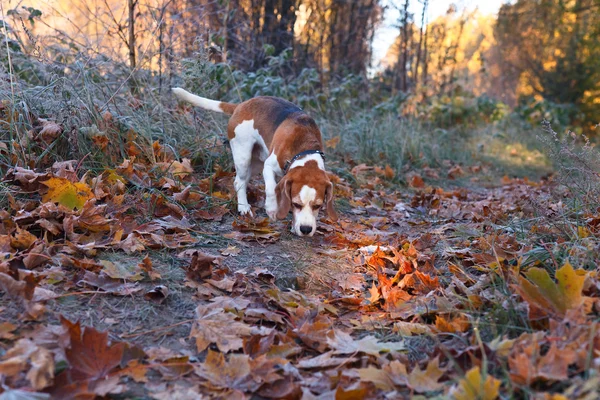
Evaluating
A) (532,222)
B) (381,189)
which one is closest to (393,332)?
(532,222)

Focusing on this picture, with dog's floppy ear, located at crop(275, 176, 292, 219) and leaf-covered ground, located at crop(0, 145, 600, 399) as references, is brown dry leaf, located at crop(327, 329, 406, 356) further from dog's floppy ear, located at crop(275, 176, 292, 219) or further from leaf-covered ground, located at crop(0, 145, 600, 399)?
dog's floppy ear, located at crop(275, 176, 292, 219)

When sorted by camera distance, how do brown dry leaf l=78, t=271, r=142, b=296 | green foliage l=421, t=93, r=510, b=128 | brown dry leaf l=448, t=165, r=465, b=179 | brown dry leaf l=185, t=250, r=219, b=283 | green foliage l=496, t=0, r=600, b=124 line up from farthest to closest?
green foliage l=496, t=0, r=600, b=124, green foliage l=421, t=93, r=510, b=128, brown dry leaf l=448, t=165, r=465, b=179, brown dry leaf l=185, t=250, r=219, b=283, brown dry leaf l=78, t=271, r=142, b=296

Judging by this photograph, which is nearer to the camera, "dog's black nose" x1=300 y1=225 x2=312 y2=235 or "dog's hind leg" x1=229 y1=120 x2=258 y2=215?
"dog's black nose" x1=300 y1=225 x2=312 y2=235

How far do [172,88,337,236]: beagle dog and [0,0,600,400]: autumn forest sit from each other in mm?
37

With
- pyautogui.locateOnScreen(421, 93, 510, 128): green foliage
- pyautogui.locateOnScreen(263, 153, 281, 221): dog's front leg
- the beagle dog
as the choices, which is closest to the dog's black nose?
the beagle dog

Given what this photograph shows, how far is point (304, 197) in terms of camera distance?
12.7ft

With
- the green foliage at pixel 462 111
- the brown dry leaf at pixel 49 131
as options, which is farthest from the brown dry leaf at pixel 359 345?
the green foliage at pixel 462 111

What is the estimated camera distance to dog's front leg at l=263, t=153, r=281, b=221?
14.0ft

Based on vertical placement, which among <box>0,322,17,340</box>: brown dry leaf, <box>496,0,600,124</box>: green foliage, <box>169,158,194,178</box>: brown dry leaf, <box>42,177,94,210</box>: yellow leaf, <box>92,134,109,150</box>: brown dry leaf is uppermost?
<box>496,0,600,124</box>: green foliage

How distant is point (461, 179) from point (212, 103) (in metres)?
4.16

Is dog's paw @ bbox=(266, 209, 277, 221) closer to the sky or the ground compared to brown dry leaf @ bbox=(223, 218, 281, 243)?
closer to the sky

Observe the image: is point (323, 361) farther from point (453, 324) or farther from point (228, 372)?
point (453, 324)

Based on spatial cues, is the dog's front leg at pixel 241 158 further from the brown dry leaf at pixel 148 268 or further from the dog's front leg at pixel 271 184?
the brown dry leaf at pixel 148 268

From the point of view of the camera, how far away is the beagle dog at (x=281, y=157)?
391cm
